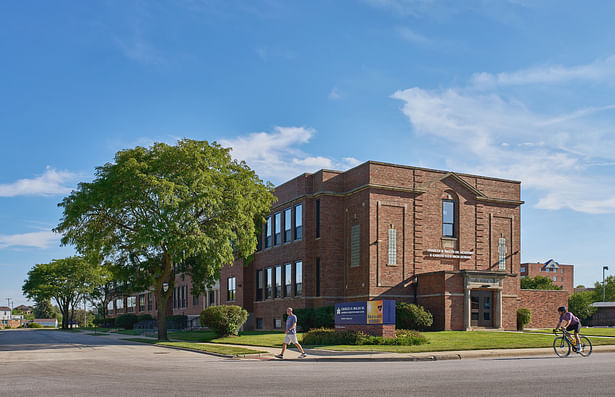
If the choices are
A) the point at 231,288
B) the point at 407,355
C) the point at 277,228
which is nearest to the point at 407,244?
the point at 277,228

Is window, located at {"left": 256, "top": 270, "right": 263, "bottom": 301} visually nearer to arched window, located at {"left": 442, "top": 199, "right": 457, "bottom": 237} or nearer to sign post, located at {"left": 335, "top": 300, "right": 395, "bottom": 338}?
arched window, located at {"left": 442, "top": 199, "right": 457, "bottom": 237}

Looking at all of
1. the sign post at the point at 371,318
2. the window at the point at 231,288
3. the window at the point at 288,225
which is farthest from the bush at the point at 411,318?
the window at the point at 231,288

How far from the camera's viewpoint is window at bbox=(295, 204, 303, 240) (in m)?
43.0

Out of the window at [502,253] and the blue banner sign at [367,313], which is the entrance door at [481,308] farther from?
the blue banner sign at [367,313]

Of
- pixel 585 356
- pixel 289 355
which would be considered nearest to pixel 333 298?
pixel 289 355

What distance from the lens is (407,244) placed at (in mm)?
39000

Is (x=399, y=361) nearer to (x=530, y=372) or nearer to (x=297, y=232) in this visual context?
(x=530, y=372)

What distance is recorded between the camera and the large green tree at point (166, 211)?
33000mm

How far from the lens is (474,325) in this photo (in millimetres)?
36656

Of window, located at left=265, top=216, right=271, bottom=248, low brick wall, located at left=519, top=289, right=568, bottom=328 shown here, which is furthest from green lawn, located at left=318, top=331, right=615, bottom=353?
window, located at left=265, top=216, right=271, bottom=248

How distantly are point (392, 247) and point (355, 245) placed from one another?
237 cm

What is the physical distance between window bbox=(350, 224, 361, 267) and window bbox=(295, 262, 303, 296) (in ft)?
13.5

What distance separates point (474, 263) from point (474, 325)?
5.37 metres

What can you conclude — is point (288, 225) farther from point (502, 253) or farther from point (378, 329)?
point (378, 329)
